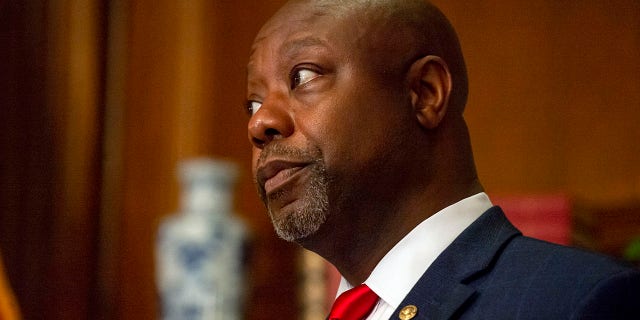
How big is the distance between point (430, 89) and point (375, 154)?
0.14 m

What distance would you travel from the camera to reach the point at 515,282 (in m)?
1.05

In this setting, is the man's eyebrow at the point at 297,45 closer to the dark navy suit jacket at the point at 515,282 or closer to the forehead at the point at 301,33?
the forehead at the point at 301,33

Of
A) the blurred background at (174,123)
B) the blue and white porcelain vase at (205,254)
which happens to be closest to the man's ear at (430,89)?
the blue and white porcelain vase at (205,254)

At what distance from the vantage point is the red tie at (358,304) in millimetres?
1187

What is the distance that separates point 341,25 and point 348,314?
393mm

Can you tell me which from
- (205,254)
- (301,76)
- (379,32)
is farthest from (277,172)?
(205,254)

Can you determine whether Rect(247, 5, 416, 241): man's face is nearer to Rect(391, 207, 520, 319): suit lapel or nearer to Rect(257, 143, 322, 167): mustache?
Rect(257, 143, 322, 167): mustache

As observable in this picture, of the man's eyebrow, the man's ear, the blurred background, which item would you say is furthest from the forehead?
the blurred background

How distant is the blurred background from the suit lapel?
121cm

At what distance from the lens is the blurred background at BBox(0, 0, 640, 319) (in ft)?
8.23

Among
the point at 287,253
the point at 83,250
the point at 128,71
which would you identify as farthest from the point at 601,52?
the point at 83,250

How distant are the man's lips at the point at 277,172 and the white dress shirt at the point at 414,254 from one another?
0.55 ft

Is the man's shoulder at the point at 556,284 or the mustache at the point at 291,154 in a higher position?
the mustache at the point at 291,154

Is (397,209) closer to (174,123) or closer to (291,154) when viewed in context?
(291,154)
